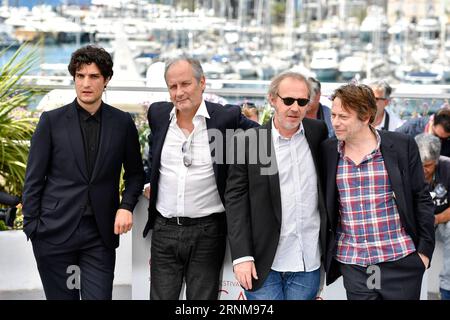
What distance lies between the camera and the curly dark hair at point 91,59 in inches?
180

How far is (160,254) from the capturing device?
466 cm

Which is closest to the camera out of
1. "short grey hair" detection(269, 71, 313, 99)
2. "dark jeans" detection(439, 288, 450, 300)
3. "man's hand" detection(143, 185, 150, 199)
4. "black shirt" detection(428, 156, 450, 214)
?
"short grey hair" detection(269, 71, 313, 99)

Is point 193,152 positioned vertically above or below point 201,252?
above

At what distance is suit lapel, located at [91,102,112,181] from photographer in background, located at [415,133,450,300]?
1.77 meters

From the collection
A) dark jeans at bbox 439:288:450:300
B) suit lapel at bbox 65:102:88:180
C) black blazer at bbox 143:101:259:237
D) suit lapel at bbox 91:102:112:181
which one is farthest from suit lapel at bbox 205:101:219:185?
dark jeans at bbox 439:288:450:300

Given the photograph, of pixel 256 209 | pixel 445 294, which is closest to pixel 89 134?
pixel 256 209

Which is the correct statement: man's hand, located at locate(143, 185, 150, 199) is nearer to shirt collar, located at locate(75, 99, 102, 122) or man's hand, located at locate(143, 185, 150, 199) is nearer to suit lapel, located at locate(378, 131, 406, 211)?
shirt collar, located at locate(75, 99, 102, 122)

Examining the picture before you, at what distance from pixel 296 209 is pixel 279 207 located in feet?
0.28

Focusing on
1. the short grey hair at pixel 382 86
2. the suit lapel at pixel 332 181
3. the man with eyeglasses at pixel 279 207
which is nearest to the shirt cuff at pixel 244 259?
the man with eyeglasses at pixel 279 207

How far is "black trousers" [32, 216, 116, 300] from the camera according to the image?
4.63 metres

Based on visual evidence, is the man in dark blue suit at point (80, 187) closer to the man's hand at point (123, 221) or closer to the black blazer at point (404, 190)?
the man's hand at point (123, 221)
